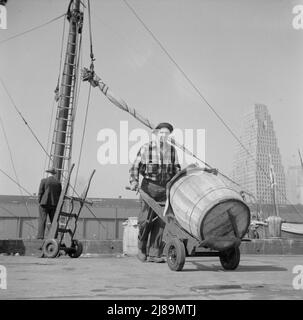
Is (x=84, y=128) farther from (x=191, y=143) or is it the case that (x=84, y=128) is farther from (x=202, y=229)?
(x=202, y=229)

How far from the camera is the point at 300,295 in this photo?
279 centimetres

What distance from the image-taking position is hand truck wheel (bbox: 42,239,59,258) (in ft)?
21.2

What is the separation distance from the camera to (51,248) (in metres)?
6.52

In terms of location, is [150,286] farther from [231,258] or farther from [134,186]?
[134,186]

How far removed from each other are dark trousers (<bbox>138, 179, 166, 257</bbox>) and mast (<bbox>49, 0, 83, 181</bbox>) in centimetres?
798

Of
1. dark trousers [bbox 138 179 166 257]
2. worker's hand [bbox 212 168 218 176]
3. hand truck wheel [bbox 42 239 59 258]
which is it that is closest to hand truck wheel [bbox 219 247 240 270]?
worker's hand [bbox 212 168 218 176]

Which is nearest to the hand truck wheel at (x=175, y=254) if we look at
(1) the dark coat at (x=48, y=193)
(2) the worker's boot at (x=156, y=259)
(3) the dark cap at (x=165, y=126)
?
(2) the worker's boot at (x=156, y=259)

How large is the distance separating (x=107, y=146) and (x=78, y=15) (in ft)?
32.0

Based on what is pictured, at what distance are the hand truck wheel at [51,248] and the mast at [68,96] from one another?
6.62 metres

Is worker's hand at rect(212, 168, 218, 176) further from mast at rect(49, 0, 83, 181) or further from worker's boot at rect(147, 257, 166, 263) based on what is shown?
mast at rect(49, 0, 83, 181)

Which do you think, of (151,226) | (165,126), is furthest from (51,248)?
(165,126)

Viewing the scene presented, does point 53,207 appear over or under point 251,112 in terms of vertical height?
under

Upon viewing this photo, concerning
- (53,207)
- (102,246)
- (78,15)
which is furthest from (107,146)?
(78,15)
